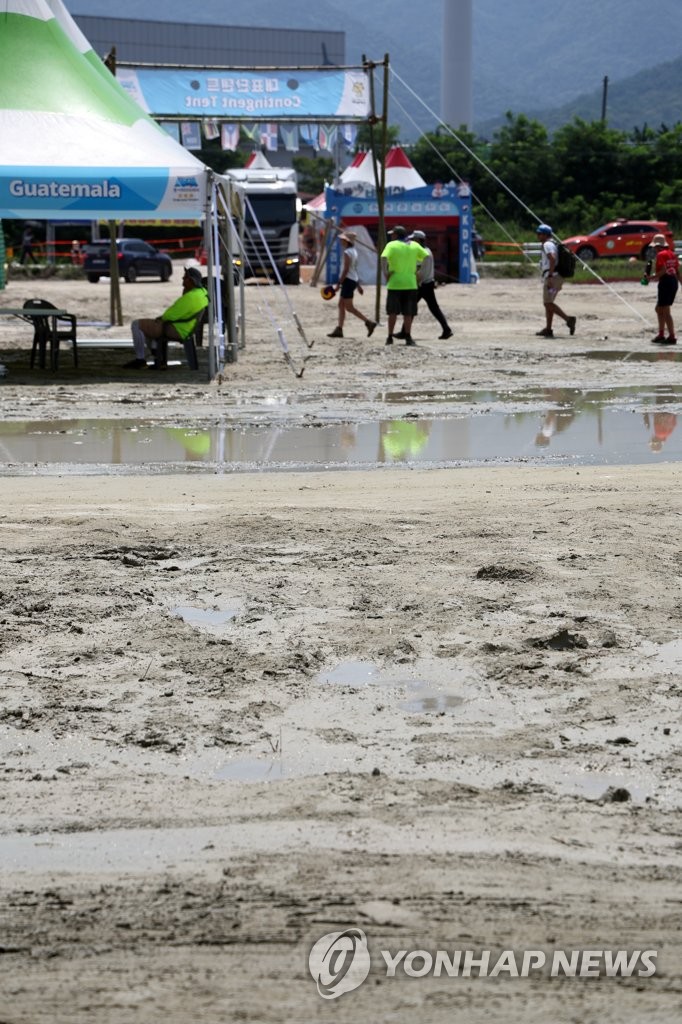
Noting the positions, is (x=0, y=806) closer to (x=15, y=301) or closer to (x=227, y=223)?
(x=227, y=223)

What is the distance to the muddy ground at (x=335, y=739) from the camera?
3.31 metres

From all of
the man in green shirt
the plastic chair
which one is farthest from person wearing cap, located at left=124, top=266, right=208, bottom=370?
the man in green shirt

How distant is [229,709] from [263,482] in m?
4.38

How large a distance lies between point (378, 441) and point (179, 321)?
230 inches

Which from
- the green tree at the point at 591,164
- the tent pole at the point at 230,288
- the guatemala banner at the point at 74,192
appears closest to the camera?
the guatemala banner at the point at 74,192

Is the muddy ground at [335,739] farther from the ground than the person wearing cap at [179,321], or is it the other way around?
the person wearing cap at [179,321]

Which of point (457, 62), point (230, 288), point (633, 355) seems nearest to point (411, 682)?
point (230, 288)

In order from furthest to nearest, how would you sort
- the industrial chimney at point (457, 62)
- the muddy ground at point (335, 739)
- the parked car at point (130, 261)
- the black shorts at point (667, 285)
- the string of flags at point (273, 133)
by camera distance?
1. the industrial chimney at point (457, 62)
2. the parked car at point (130, 261)
3. the string of flags at point (273, 133)
4. the black shorts at point (667, 285)
5. the muddy ground at point (335, 739)

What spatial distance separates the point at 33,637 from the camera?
596 centimetres

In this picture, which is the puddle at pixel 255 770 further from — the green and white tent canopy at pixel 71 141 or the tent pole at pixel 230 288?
the tent pole at pixel 230 288

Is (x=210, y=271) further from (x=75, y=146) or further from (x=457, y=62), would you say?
(x=457, y=62)

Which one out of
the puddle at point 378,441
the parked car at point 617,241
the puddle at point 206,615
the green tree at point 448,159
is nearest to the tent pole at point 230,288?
the puddle at point 378,441

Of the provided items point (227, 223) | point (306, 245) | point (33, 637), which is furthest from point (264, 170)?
point (33, 637)

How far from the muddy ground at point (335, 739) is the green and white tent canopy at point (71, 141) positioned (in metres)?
5.69
